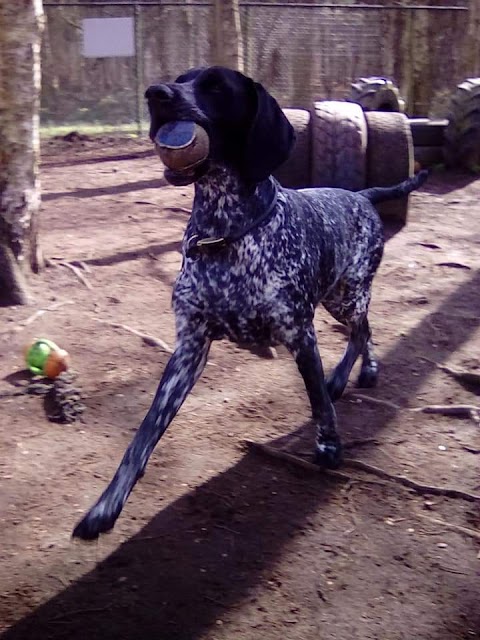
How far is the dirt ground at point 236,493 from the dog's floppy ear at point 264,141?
1.41 metres

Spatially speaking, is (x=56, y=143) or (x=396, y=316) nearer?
(x=396, y=316)

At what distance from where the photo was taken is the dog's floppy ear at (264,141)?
315 cm

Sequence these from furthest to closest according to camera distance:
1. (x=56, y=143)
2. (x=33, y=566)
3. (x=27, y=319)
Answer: (x=56, y=143) → (x=27, y=319) → (x=33, y=566)

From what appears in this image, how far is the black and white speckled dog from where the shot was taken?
3076mm

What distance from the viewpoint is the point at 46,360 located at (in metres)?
4.87

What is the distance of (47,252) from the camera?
7180 millimetres

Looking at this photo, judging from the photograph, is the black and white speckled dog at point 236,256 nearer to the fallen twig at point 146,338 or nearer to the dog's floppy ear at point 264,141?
the dog's floppy ear at point 264,141

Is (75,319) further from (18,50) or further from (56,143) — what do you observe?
(56,143)

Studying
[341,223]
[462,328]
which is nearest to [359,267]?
[341,223]

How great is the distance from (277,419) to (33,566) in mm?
1637

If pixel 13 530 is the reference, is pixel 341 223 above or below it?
above

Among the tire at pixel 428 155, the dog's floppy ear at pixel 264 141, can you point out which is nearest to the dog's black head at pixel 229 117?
the dog's floppy ear at pixel 264 141

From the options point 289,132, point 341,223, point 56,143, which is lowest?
point 56,143

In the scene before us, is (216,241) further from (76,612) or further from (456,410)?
(456,410)
